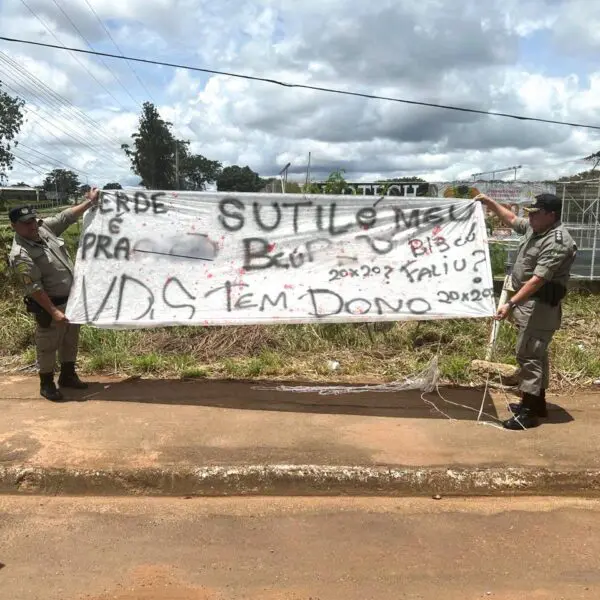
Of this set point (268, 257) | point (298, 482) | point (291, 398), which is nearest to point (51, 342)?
point (268, 257)

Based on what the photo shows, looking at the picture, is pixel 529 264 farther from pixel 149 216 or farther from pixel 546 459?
pixel 149 216

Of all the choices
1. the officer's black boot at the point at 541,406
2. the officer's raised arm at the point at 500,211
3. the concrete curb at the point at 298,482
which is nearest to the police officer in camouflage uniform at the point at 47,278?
the concrete curb at the point at 298,482

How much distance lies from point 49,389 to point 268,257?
7.32 ft

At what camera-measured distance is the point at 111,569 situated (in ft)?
8.96

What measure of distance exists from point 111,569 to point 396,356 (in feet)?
12.6

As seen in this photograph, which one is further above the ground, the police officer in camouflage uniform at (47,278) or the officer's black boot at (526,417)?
the police officer in camouflage uniform at (47,278)

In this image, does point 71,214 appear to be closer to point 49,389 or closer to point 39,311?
point 39,311

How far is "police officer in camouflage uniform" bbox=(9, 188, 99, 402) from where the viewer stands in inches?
172

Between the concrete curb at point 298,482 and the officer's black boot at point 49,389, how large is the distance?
47.1 inches

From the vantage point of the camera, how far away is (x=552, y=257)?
12.7 feet

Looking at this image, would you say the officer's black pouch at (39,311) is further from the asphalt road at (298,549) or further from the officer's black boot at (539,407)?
the officer's black boot at (539,407)

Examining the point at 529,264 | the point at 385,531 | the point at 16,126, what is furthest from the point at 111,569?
the point at 16,126

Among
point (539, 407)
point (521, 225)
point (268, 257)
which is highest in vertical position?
point (521, 225)

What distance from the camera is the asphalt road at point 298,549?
2.59 m
